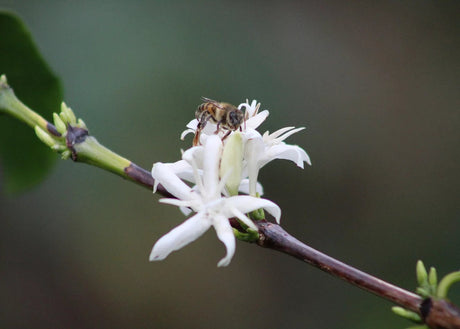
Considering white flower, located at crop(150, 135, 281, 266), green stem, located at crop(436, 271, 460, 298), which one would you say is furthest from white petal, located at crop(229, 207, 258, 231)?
green stem, located at crop(436, 271, 460, 298)

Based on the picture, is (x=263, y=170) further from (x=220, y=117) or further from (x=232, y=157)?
(x=232, y=157)

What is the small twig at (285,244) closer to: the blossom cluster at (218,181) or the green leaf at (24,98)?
the blossom cluster at (218,181)

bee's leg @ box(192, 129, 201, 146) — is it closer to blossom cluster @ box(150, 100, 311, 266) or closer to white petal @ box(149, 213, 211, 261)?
blossom cluster @ box(150, 100, 311, 266)

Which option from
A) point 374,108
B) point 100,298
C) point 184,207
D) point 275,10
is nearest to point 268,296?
point 100,298

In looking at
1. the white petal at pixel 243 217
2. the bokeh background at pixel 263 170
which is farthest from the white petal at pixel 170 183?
the bokeh background at pixel 263 170

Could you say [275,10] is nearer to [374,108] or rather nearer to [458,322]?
[374,108]

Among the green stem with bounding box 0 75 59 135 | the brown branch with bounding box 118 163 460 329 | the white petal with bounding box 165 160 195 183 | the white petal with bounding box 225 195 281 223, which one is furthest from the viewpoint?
the green stem with bounding box 0 75 59 135
